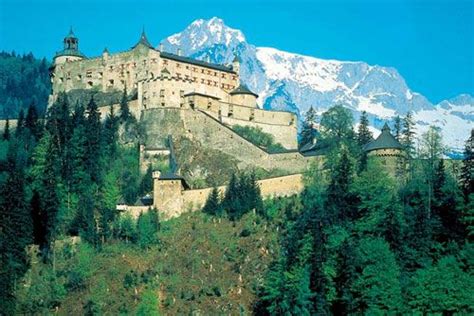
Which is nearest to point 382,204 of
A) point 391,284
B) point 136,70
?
point 391,284

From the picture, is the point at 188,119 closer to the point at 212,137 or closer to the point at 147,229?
the point at 212,137

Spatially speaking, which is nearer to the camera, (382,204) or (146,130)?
(382,204)

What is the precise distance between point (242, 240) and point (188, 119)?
71.2 ft

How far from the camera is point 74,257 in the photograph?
68.5 meters

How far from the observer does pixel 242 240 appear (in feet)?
229

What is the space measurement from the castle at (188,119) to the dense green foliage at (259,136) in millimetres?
656

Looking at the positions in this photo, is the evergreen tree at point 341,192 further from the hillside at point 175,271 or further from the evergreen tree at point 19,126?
the evergreen tree at point 19,126

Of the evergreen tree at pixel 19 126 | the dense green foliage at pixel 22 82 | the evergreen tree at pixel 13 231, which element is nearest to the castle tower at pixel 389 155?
the evergreen tree at pixel 13 231

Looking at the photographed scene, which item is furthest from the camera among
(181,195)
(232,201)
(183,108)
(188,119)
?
(183,108)

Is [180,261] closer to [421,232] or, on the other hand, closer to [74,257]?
[74,257]

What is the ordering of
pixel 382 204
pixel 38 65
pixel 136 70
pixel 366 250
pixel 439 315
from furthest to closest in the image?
1. pixel 38 65
2. pixel 136 70
3. pixel 382 204
4. pixel 366 250
5. pixel 439 315

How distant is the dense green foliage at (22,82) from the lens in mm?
166875

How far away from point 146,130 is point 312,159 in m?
16.5

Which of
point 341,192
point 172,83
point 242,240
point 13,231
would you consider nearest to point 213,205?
point 242,240
